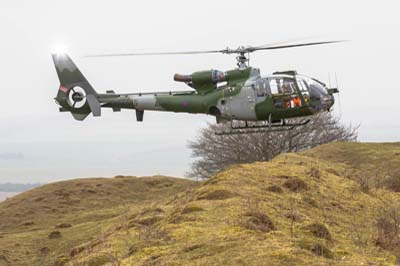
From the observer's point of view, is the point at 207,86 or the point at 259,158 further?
the point at 259,158

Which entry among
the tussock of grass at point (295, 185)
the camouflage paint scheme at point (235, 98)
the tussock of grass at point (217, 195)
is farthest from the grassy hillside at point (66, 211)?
the tussock of grass at point (295, 185)

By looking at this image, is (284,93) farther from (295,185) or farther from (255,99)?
(295,185)

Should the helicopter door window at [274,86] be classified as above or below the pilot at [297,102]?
above

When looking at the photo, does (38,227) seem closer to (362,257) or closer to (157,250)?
(157,250)

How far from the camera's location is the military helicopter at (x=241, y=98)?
20.7 meters

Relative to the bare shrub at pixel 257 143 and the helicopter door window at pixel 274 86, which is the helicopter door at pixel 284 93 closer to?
the helicopter door window at pixel 274 86

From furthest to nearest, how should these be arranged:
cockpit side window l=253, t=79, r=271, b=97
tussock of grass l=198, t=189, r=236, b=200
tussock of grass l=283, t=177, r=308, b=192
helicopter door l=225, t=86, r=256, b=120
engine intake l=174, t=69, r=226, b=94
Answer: engine intake l=174, t=69, r=226, b=94 < helicopter door l=225, t=86, r=256, b=120 < cockpit side window l=253, t=79, r=271, b=97 < tussock of grass l=283, t=177, r=308, b=192 < tussock of grass l=198, t=189, r=236, b=200

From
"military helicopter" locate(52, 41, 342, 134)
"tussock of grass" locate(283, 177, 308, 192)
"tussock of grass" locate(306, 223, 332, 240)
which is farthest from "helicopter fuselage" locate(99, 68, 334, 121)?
"tussock of grass" locate(306, 223, 332, 240)

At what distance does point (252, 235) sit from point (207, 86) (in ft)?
35.7

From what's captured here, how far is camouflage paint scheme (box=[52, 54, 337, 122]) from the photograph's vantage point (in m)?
20.7

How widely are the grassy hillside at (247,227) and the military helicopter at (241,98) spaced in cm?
281

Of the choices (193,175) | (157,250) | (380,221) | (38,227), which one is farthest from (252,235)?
(193,175)

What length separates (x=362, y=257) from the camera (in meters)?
11.5

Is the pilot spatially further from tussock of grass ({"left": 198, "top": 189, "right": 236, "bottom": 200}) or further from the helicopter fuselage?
tussock of grass ({"left": 198, "top": 189, "right": 236, "bottom": 200})
